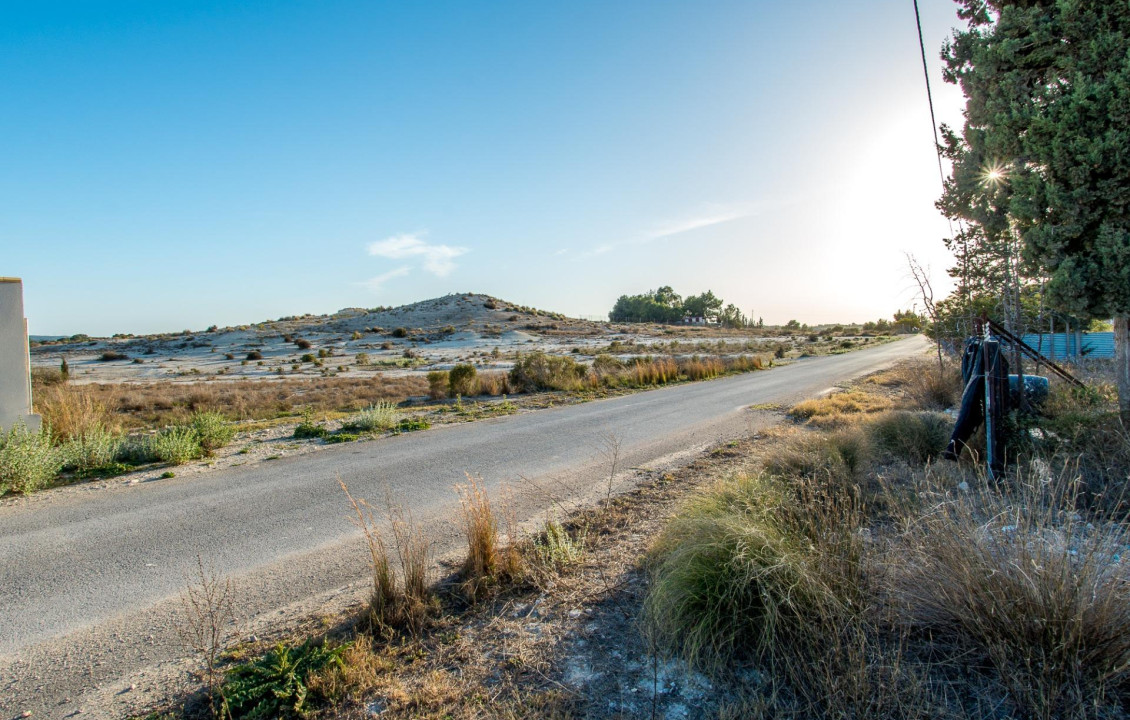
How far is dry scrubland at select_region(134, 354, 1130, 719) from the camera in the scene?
8.39 ft

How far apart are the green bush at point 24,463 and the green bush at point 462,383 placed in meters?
11.8

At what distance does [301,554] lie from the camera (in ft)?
16.4

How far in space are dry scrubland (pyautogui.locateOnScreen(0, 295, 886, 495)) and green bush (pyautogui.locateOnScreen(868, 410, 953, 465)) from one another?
8772 millimetres

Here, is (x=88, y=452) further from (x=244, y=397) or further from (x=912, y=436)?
(x=244, y=397)

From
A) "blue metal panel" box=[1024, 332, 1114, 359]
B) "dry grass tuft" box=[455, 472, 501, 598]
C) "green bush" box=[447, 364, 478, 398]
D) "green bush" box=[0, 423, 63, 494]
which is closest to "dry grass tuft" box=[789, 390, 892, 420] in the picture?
"dry grass tuft" box=[455, 472, 501, 598]

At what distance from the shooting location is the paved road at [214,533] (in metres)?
3.53

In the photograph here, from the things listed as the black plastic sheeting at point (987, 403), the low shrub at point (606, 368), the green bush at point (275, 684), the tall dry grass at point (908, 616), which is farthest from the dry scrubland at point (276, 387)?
the black plastic sheeting at point (987, 403)

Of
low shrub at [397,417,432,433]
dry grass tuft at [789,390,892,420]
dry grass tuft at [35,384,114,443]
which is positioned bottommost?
dry grass tuft at [789,390,892,420]

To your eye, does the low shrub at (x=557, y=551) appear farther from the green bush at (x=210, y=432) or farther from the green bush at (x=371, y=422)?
the green bush at (x=371, y=422)

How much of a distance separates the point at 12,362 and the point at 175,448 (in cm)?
259

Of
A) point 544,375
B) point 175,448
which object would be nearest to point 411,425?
point 175,448

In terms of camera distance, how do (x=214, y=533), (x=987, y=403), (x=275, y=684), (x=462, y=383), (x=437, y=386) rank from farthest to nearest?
(x=437, y=386) < (x=462, y=383) < (x=987, y=403) < (x=214, y=533) < (x=275, y=684)

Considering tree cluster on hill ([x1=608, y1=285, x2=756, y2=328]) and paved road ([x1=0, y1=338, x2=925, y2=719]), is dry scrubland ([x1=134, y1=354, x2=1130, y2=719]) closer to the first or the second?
paved road ([x1=0, y1=338, x2=925, y2=719])

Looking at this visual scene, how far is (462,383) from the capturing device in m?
19.0
